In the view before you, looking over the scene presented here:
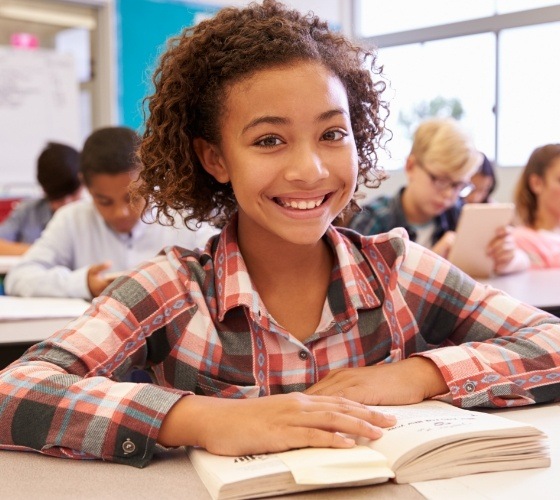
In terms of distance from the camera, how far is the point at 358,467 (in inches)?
29.1

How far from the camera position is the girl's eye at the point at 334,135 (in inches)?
43.3

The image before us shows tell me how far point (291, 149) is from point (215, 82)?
7.6 inches

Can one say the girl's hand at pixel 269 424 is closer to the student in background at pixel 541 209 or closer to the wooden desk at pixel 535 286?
the wooden desk at pixel 535 286

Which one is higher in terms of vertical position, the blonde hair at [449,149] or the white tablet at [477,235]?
the blonde hair at [449,149]

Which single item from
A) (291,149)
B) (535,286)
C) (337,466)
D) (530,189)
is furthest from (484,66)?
(337,466)

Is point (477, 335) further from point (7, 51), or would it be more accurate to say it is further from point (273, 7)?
point (7, 51)

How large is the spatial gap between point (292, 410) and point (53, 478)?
270 millimetres

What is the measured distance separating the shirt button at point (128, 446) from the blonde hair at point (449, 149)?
213 cm

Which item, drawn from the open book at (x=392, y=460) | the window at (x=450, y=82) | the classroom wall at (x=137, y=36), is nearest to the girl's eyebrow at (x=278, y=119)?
the open book at (x=392, y=460)

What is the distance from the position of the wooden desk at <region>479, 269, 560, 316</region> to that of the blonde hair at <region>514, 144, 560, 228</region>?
346 mm

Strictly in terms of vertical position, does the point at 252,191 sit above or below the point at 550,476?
above

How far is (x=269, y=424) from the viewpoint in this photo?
809 mm

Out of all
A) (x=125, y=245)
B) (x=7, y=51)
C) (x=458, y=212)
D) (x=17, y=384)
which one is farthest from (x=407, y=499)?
(x=7, y=51)

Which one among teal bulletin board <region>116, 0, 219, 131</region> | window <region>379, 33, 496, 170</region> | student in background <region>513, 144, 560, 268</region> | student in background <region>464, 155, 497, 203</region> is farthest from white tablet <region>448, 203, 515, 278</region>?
teal bulletin board <region>116, 0, 219, 131</region>
